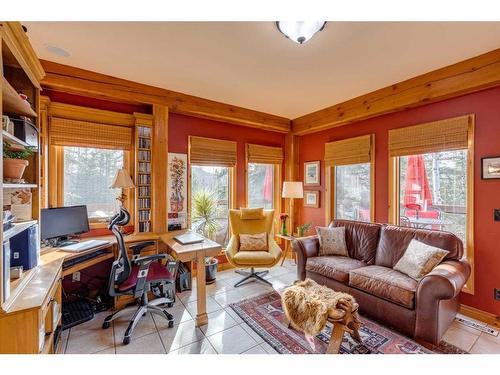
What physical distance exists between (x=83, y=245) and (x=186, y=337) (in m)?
1.40

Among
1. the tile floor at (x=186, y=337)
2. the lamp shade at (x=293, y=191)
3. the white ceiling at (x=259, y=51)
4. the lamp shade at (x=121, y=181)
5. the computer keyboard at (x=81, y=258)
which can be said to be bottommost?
the tile floor at (x=186, y=337)

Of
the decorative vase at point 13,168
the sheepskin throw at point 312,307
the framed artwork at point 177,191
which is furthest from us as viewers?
the framed artwork at point 177,191

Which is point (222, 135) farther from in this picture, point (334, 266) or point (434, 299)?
point (434, 299)

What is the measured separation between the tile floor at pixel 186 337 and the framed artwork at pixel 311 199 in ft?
7.86

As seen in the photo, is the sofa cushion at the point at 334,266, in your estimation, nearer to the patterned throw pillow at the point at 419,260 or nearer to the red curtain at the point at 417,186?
the patterned throw pillow at the point at 419,260

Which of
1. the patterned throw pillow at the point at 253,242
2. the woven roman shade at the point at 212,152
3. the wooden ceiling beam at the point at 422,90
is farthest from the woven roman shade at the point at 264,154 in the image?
the patterned throw pillow at the point at 253,242

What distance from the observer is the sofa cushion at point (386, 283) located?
6.98 feet

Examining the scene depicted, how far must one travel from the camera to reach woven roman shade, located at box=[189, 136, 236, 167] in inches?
142

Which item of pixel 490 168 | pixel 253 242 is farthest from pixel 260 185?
pixel 490 168

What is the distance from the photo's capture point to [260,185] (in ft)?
14.6

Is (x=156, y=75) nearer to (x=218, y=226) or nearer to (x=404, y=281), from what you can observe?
(x=218, y=226)

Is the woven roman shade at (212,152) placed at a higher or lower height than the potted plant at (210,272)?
higher
